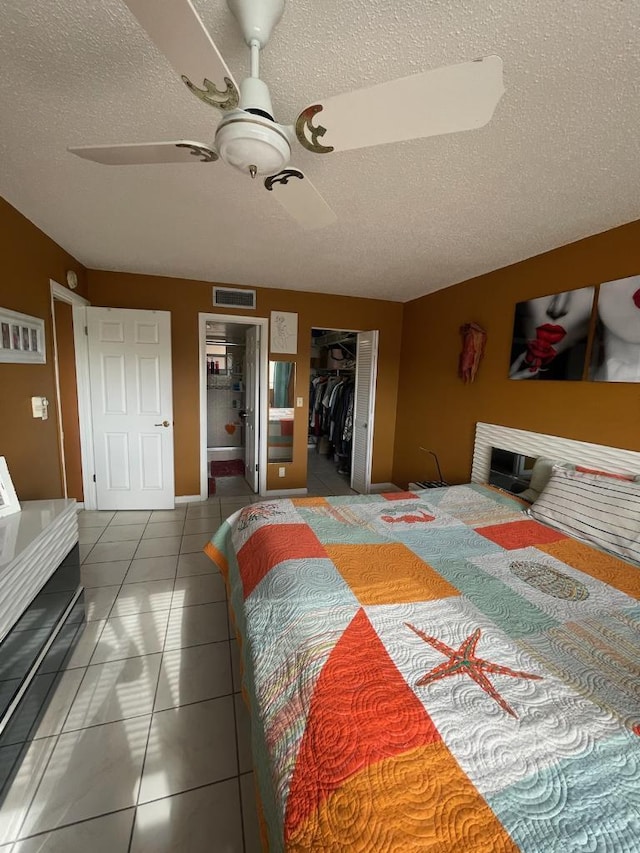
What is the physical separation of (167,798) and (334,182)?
2.58m

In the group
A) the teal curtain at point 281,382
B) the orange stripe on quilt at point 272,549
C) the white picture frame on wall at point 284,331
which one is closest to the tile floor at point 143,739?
the orange stripe on quilt at point 272,549

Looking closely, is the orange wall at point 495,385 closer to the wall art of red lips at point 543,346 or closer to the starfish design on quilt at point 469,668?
the wall art of red lips at point 543,346

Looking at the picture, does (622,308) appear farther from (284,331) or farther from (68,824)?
(68,824)

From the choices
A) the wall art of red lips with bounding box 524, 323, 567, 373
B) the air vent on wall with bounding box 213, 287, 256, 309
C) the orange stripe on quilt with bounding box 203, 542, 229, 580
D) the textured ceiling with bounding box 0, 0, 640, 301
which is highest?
the textured ceiling with bounding box 0, 0, 640, 301

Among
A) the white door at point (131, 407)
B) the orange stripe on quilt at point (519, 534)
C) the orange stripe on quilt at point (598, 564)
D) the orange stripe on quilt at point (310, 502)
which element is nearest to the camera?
the orange stripe on quilt at point (598, 564)

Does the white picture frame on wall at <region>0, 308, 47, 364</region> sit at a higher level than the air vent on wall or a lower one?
lower

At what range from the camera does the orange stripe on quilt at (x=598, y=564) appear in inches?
57.4

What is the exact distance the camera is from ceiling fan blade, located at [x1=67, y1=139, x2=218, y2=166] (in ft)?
3.30

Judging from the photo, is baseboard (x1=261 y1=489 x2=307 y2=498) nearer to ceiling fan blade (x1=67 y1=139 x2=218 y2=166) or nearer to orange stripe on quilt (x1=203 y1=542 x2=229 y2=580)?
orange stripe on quilt (x1=203 y1=542 x2=229 y2=580)

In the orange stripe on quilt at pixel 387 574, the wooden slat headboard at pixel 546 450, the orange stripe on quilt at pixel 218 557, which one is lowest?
the orange stripe on quilt at pixel 218 557

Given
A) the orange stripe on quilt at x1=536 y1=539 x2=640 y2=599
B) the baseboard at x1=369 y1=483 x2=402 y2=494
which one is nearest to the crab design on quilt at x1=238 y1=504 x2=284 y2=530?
the orange stripe on quilt at x1=536 y1=539 x2=640 y2=599

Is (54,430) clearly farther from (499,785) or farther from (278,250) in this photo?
(499,785)

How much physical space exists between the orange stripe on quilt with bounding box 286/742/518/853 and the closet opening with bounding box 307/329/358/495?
3.64 meters

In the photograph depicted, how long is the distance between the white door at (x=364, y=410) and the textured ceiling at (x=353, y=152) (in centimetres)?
150
